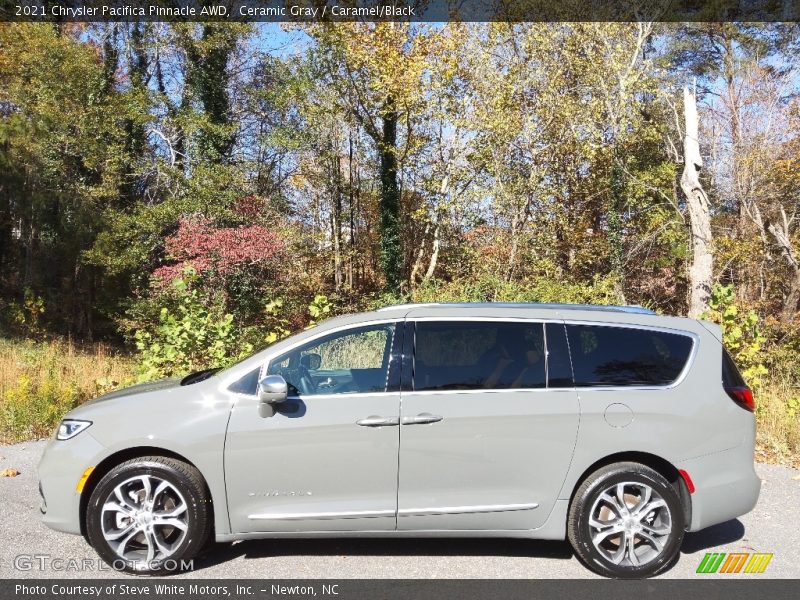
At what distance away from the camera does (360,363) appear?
4863 mm

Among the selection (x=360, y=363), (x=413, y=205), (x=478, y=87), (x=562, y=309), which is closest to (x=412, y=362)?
(x=360, y=363)

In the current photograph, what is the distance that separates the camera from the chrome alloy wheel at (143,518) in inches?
159

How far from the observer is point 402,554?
438 centimetres

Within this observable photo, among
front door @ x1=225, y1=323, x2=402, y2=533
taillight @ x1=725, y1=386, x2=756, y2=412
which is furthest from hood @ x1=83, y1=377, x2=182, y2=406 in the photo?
taillight @ x1=725, y1=386, x2=756, y2=412

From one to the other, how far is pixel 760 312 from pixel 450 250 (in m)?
9.80

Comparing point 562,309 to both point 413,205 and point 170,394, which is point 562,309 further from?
point 413,205

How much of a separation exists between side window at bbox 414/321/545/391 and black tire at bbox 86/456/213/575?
1.57 m

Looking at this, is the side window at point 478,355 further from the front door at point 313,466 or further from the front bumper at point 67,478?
the front bumper at point 67,478

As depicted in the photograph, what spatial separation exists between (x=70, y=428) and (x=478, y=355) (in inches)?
107

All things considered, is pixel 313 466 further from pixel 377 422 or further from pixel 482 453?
pixel 482 453

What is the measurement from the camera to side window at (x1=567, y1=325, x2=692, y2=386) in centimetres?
427

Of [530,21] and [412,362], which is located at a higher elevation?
[530,21]

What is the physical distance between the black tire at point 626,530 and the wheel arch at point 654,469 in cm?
4

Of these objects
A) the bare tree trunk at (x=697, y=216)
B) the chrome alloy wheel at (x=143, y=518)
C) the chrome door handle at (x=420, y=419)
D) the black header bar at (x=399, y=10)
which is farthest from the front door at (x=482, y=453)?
the black header bar at (x=399, y=10)
